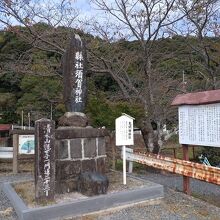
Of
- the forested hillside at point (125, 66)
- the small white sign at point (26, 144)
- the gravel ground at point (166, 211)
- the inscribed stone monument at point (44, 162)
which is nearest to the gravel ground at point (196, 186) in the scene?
the gravel ground at point (166, 211)

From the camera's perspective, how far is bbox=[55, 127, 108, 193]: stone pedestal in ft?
19.4

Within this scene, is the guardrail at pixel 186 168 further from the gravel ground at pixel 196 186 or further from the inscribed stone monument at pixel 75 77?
the inscribed stone monument at pixel 75 77

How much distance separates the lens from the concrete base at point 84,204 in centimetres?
481

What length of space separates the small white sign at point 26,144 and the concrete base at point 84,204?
4.25m

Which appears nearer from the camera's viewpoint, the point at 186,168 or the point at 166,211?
the point at 166,211

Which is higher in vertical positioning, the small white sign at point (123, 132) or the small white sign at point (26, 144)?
the small white sign at point (123, 132)

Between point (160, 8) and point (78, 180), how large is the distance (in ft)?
22.1

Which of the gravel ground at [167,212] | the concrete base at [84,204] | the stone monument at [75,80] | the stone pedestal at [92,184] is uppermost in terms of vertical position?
the stone monument at [75,80]

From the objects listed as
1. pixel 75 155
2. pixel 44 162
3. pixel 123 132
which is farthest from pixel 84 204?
pixel 123 132

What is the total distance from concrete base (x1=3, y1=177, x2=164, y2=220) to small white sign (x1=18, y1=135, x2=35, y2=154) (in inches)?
167

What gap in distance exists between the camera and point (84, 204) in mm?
5156

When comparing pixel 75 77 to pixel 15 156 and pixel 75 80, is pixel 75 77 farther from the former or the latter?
pixel 15 156

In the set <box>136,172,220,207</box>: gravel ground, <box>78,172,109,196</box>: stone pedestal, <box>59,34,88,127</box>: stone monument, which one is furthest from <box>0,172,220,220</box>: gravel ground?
<box>59,34,88,127</box>: stone monument

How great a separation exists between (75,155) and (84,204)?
3.70 ft
